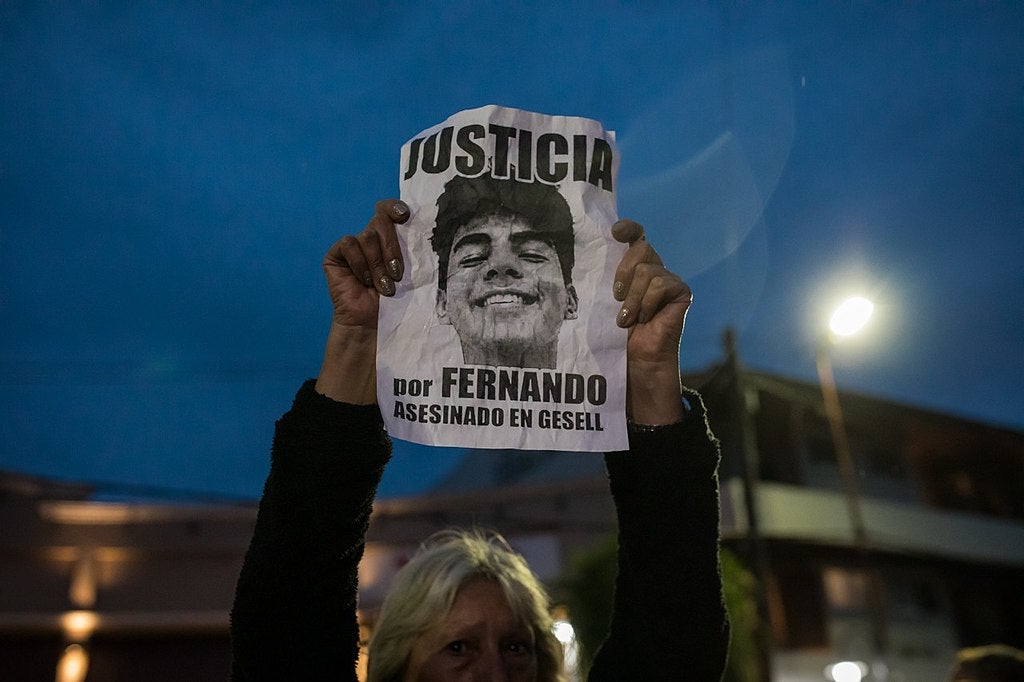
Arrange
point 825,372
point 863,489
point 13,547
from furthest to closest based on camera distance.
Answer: point 863,489 → point 13,547 → point 825,372

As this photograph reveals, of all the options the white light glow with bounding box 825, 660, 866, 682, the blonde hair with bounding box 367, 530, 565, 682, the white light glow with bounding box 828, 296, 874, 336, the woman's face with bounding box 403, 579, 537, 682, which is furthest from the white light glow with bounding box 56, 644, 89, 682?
the woman's face with bounding box 403, 579, 537, 682

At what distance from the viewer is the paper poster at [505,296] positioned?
160 centimetres

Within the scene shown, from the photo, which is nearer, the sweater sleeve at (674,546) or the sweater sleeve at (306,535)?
the sweater sleeve at (306,535)

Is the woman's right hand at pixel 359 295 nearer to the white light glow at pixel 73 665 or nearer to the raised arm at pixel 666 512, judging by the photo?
the raised arm at pixel 666 512

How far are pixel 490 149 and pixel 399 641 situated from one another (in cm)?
133

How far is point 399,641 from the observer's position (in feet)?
7.11

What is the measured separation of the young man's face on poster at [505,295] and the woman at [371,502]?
12cm

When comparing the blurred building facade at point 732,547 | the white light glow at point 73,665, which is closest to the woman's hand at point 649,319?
the blurred building facade at point 732,547

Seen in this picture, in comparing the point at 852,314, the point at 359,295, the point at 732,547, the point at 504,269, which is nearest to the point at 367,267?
the point at 359,295

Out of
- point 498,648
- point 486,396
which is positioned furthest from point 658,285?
point 498,648

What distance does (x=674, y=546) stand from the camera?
186 centimetres

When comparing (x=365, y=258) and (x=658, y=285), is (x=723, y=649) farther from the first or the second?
(x=365, y=258)

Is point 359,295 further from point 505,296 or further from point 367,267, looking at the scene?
point 505,296

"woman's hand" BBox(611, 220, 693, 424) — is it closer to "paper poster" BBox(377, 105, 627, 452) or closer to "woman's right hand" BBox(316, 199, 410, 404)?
"paper poster" BBox(377, 105, 627, 452)
